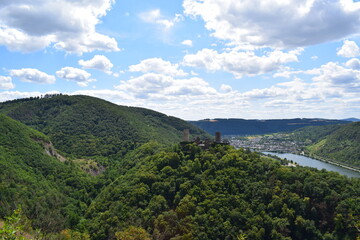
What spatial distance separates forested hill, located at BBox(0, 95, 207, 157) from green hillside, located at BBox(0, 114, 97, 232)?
2662 centimetres

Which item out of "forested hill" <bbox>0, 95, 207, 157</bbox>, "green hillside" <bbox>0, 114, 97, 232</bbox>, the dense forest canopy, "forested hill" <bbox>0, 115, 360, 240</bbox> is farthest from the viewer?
"forested hill" <bbox>0, 95, 207, 157</bbox>

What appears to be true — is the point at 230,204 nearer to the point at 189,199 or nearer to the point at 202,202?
the point at 202,202

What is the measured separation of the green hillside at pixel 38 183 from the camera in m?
58.6

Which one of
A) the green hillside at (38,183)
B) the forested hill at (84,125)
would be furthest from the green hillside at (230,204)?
the forested hill at (84,125)

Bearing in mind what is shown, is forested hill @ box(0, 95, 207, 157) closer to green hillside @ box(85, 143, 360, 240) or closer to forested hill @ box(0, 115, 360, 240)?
forested hill @ box(0, 115, 360, 240)

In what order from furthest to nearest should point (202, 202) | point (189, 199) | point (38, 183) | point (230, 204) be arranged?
point (38, 183) < point (189, 199) < point (202, 202) < point (230, 204)

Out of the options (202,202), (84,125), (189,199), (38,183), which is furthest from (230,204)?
(84,125)

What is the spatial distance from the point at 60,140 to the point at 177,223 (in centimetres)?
10108

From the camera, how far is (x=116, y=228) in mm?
50750

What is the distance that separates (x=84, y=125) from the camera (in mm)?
153375

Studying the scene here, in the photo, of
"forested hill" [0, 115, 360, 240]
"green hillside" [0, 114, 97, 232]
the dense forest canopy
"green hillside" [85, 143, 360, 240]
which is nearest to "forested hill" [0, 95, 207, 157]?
"green hillside" [0, 114, 97, 232]

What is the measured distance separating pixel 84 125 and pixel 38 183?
272 ft

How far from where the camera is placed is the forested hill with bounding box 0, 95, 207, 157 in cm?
13150

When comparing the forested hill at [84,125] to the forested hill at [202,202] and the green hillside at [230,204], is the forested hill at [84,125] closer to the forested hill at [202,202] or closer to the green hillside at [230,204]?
the forested hill at [202,202]
